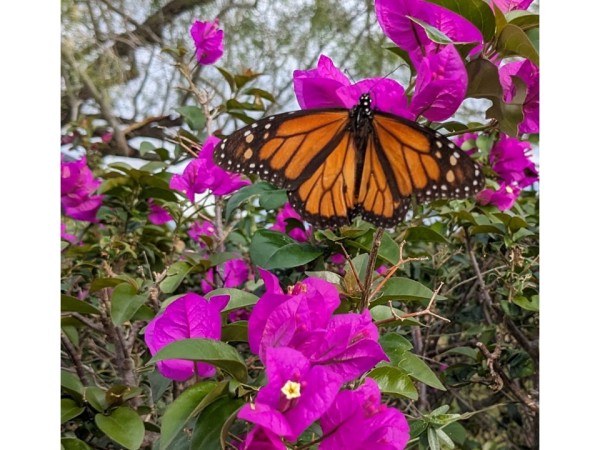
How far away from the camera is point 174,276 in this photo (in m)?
0.88

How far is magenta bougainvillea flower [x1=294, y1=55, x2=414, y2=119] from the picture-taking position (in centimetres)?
53

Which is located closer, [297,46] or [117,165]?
[117,165]

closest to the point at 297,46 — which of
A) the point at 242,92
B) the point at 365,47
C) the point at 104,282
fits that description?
the point at 365,47

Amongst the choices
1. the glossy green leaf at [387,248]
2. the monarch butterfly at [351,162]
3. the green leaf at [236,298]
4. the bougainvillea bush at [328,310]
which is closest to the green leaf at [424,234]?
the bougainvillea bush at [328,310]

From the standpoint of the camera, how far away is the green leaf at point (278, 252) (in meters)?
0.70

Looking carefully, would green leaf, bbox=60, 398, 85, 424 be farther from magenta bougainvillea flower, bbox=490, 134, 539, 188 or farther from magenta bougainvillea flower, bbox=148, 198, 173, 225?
magenta bougainvillea flower, bbox=490, 134, 539, 188

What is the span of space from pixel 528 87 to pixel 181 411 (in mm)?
384

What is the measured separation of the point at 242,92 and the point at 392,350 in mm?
774

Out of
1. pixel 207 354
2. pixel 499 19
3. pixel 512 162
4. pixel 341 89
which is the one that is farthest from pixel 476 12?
pixel 512 162

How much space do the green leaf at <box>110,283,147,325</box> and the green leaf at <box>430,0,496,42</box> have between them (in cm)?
44

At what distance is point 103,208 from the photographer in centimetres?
108

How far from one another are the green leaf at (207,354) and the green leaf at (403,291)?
6.6 inches

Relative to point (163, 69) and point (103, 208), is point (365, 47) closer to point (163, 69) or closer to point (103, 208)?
point (163, 69)

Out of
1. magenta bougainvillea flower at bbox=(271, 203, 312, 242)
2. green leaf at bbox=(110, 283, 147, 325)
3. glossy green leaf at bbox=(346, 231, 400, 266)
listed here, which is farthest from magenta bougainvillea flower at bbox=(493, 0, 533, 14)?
green leaf at bbox=(110, 283, 147, 325)
